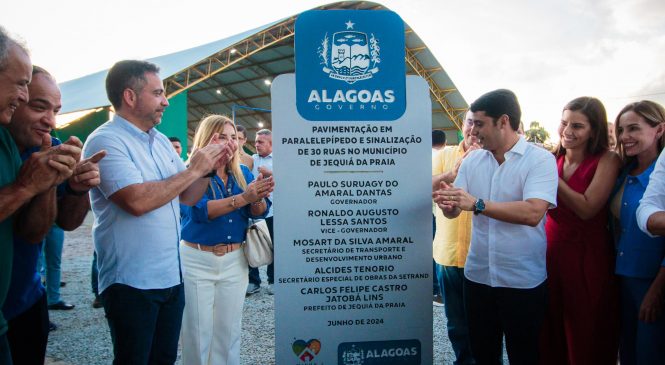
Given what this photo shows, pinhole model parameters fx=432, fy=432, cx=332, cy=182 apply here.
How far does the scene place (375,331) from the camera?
2.18 meters

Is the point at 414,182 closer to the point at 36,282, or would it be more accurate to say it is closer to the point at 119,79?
the point at 119,79

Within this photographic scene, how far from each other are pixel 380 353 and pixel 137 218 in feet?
4.41

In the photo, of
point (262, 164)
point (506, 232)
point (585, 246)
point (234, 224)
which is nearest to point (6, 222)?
point (234, 224)

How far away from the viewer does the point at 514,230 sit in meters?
2.22

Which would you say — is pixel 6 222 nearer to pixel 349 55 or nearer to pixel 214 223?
pixel 214 223

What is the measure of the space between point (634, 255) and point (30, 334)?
9.35 ft

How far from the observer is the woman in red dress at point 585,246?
240 cm

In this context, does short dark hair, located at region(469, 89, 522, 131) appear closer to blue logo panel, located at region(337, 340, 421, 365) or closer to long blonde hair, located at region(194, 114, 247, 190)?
blue logo panel, located at region(337, 340, 421, 365)

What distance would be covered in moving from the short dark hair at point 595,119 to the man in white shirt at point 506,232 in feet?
1.57

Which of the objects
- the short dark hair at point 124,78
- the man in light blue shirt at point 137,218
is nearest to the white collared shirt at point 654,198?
the man in light blue shirt at point 137,218

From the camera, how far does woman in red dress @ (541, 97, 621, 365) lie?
2.40m

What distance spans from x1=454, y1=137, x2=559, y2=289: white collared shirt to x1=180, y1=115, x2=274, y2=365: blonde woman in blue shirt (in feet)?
3.96

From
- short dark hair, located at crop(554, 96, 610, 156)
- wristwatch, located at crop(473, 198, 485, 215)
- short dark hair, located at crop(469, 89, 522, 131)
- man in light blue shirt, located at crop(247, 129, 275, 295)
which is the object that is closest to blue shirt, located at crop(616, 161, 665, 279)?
short dark hair, located at crop(554, 96, 610, 156)

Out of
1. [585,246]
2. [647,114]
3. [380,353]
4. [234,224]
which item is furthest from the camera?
[234,224]
